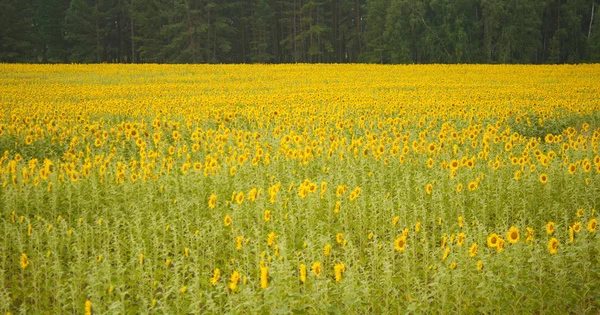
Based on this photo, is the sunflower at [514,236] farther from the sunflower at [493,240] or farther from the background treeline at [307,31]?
the background treeline at [307,31]

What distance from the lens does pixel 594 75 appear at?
2691 cm

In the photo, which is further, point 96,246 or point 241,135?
point 241,135

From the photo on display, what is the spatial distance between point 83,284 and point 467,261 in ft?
10.7

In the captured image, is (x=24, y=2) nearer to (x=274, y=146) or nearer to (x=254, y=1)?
(x=254, y=1)

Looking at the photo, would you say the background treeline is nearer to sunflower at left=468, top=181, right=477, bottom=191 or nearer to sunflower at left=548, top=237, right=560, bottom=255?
sunflower at left=468, top=181, right=477, bottom=191

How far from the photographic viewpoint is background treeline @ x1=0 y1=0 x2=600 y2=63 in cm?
4947

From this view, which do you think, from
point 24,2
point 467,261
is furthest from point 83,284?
point 24,2

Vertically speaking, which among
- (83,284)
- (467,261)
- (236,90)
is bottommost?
(83,284)

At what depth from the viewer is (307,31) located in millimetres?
58531

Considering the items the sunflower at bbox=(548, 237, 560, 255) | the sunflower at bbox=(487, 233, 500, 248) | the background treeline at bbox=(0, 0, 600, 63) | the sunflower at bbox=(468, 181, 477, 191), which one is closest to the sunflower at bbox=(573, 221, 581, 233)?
the sunflower at bbox=(548, 237, 560, 255)

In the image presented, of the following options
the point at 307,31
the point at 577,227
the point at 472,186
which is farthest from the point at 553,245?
the point at 307,31

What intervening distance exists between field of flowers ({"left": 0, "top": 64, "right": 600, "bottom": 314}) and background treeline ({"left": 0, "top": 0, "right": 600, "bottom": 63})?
38634 millimetres

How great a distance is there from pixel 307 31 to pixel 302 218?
54.1 metres

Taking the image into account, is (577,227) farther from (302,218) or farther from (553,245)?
(302,218)
